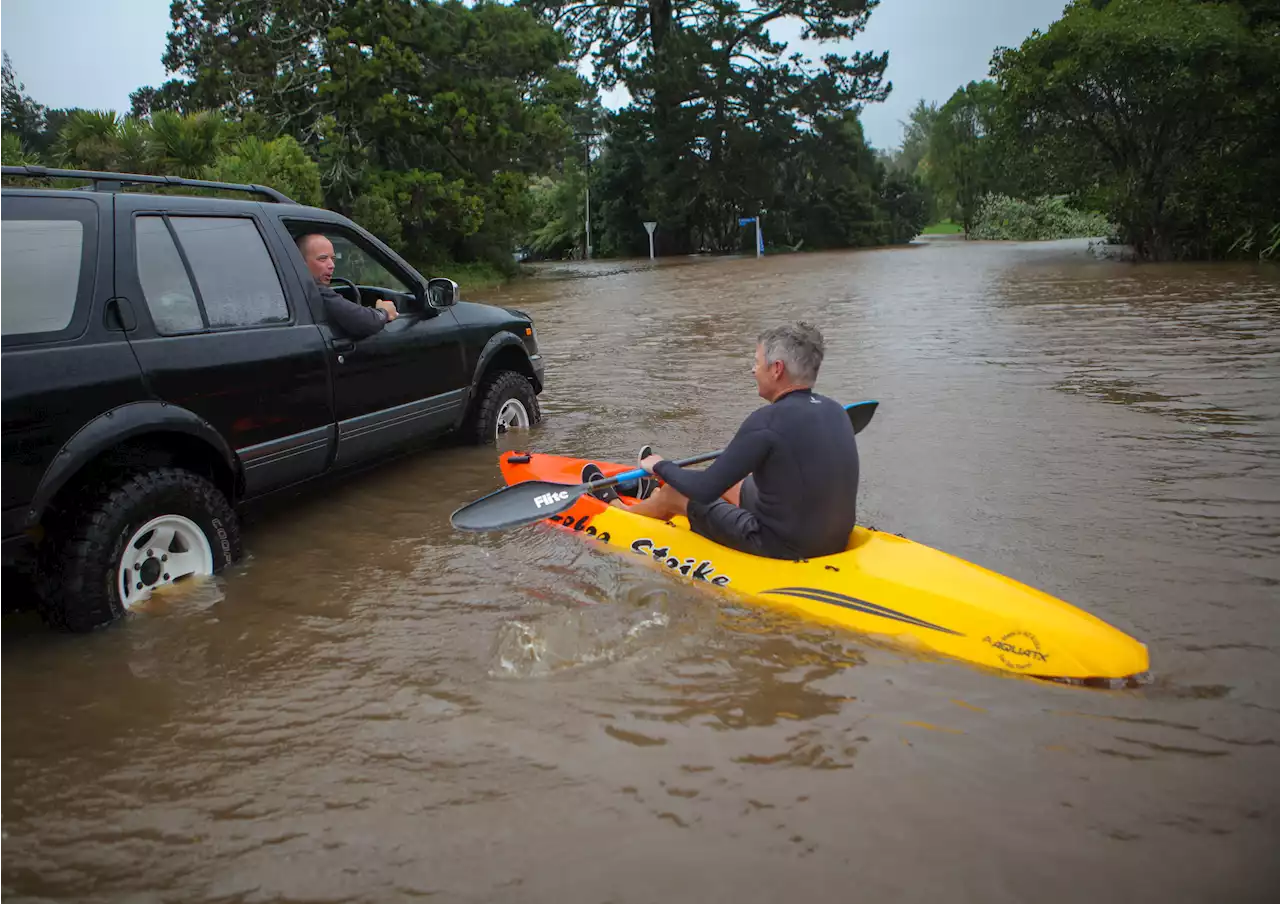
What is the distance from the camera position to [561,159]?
3184 centimetres

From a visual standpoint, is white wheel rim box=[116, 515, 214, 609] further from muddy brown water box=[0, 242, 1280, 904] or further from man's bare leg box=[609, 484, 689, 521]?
man's bare leg box=[609, 484, 689, 521]

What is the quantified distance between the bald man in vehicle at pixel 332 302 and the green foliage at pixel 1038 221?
5271cm

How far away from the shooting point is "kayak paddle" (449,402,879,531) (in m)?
4.84

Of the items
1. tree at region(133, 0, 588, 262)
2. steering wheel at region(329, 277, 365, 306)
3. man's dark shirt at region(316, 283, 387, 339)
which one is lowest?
man's dark shirt at region(316, 283, 387, 339)

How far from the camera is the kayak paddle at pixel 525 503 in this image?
4836mm

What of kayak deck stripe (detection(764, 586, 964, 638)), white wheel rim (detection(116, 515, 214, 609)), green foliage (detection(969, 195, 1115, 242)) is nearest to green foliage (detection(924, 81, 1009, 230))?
green foliage (detection(969, 195, 1115, 242))

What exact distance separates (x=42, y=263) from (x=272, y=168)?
56.1 ft

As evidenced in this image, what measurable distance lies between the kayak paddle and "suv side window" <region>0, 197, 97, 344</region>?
1932 mm

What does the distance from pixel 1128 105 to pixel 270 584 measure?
26.4 meters

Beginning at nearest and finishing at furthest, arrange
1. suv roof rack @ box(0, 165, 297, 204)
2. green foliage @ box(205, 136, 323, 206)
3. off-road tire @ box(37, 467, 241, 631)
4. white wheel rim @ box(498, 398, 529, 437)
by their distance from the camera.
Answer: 1. off-road tire @ box(37, 467, 241, 631)
2. suv roof rack @ box(0, 165, 297, 204)
3. white wheel rim @ box(498, 398, 529, 437)
4. green foliage @ box(205, 136, 323, 206)

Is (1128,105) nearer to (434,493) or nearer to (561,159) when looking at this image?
(561,159)

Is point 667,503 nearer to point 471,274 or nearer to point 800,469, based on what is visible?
point 800,469

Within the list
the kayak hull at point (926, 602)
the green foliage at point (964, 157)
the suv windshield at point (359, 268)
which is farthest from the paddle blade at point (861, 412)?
the green foliage at point (964, 157)

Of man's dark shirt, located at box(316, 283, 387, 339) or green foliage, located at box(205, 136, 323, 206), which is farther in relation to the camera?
green foliage, located at box(205, 136, 323, 206)
